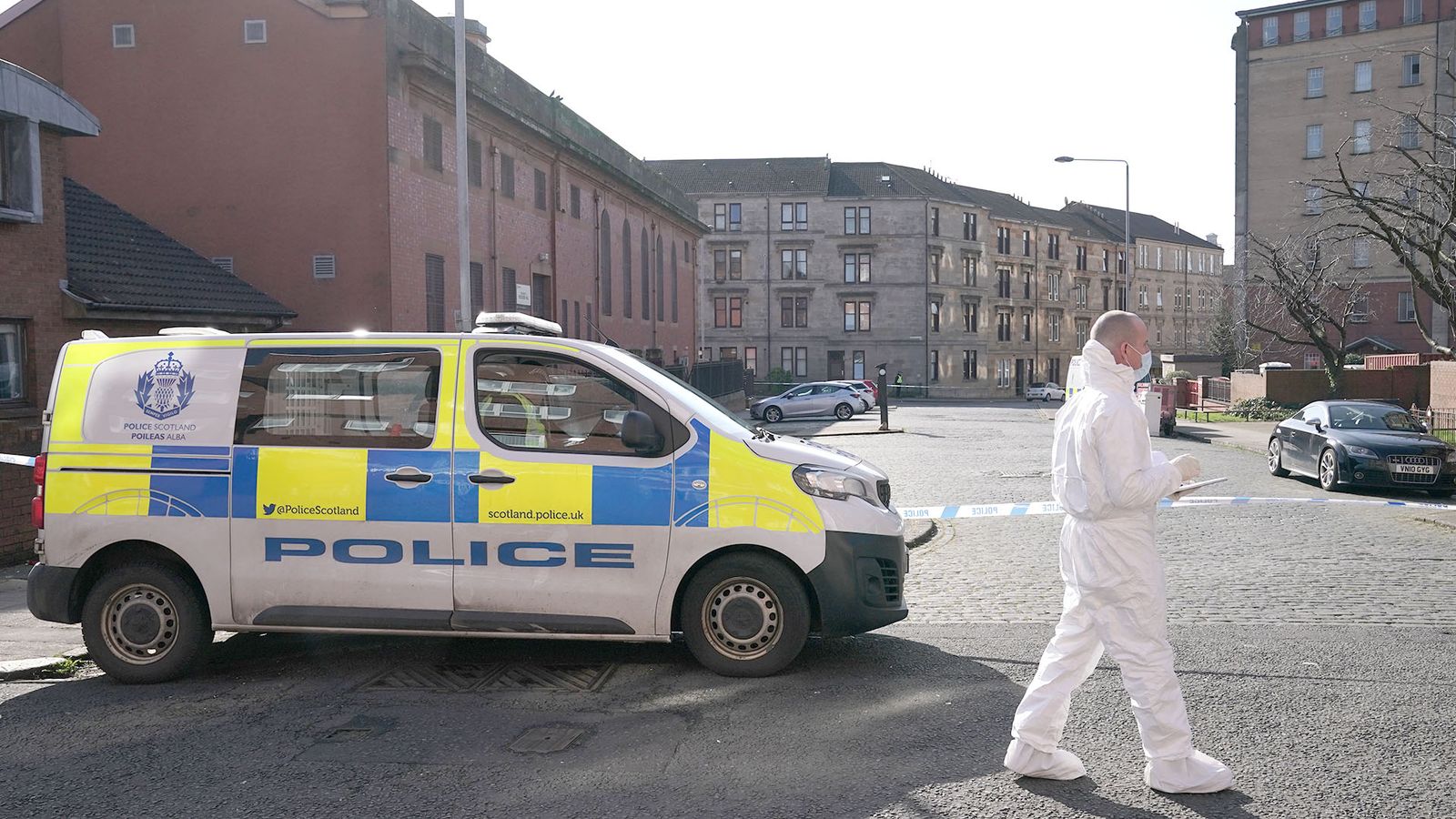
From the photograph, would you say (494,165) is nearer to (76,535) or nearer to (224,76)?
(224,76)

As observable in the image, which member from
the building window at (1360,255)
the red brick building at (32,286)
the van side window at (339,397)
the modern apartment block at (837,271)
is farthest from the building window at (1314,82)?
the van side window at (339,397)

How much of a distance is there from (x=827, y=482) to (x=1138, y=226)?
356 ft

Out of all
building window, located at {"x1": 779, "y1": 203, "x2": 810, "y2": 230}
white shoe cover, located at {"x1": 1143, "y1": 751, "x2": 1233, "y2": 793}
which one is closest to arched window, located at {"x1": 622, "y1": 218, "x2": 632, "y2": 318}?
white shoe cover, located at {"x1": 1143, "y1": 751, "x2": 1233, "y2": 793}

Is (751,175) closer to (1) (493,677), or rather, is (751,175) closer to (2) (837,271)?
(2) (837,271)

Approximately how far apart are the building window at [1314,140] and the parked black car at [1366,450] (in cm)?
5494

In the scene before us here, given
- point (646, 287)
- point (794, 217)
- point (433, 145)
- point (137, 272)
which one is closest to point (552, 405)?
point (137, 272)

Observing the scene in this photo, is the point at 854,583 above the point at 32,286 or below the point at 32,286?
below

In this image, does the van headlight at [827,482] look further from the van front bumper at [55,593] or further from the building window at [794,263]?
the building window at [794,263]

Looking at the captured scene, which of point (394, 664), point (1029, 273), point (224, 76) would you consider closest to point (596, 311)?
point (224, 76)

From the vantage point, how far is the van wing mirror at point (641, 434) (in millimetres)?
6492

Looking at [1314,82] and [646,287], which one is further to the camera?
[1314,82]

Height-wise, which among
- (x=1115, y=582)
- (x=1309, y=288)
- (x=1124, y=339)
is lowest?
(x=1115, y=582)

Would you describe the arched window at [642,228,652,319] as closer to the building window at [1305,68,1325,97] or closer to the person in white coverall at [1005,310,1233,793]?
the person in white coverall at [1005,310,1233,793]

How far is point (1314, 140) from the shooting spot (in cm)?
6725
